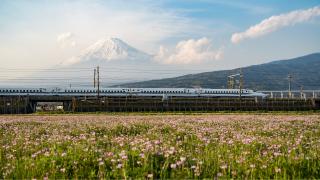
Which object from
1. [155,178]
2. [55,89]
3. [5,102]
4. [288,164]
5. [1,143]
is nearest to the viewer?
[155,178]

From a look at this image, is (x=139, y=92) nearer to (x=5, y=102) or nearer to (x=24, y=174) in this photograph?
(x=5, y=102)

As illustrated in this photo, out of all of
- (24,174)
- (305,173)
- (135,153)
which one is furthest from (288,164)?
(24,174)

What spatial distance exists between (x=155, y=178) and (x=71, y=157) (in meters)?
1.86

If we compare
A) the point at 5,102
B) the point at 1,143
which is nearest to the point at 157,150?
the point at 1,143

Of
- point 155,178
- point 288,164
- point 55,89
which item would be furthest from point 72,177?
point 55,89

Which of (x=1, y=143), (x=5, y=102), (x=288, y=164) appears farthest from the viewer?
(x=5, y=102)

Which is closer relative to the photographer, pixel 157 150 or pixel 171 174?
pixel 171 174

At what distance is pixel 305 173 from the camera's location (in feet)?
21.4

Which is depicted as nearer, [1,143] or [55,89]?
[1,143]

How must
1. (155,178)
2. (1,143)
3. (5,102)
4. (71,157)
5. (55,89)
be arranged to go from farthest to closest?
(55,89)
(5,102)
(1,143)
(71,157)
(155,178)

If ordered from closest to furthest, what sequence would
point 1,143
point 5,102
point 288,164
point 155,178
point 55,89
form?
point 155,178
point 288,164
point 1,143
point 5,102
point 55,89

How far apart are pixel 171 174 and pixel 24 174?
2261 mm

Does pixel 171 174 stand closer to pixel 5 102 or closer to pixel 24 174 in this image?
pixel 24 174

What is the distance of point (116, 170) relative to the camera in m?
6.46
